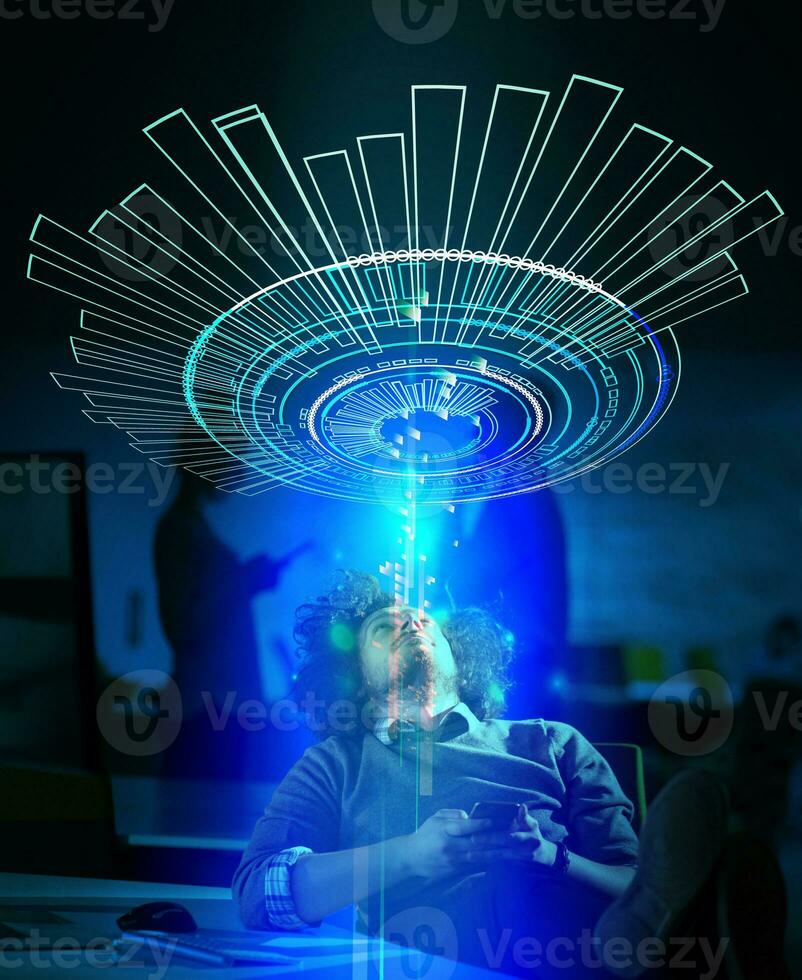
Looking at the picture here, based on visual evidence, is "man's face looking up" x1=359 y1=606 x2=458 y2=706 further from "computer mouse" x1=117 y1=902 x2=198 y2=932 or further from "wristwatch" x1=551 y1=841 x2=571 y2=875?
"computer mouse" x1=117 y1=902 x2=198 y2=932

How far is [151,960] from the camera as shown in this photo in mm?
1081

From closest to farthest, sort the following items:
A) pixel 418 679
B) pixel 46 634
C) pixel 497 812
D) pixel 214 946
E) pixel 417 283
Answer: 1. pixel 417 283
2. pixel 214 946
3. pixel 497 812
4. pixel 418 679
5. pixel 46 634

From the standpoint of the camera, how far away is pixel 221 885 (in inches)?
54.4

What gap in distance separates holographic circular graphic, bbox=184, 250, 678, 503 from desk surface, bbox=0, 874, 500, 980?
726mm

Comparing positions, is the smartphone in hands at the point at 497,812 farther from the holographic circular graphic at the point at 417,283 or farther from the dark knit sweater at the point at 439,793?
the holographic circular graphic at the point at 417,283

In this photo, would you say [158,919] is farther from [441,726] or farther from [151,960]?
[441,726]

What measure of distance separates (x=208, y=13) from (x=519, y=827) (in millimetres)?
1149

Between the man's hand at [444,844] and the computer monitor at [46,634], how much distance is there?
669 millimetres

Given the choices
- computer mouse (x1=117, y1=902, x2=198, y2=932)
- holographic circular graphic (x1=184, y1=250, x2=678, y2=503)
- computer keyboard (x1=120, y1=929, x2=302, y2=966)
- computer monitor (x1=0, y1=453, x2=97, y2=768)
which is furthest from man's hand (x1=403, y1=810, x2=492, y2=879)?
computer monitor (x1=0, y1=453, x2=97, y2=768)

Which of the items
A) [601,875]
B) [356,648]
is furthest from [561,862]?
[356,648]

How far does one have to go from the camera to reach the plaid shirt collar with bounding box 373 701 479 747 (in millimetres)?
1319

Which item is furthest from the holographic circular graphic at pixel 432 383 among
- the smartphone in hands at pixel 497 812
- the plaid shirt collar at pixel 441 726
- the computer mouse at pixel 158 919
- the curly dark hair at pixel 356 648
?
the computer mouse at pixel 158 919

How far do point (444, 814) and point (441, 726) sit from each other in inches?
5.5

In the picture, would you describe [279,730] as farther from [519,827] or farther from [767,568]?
[767,568]
